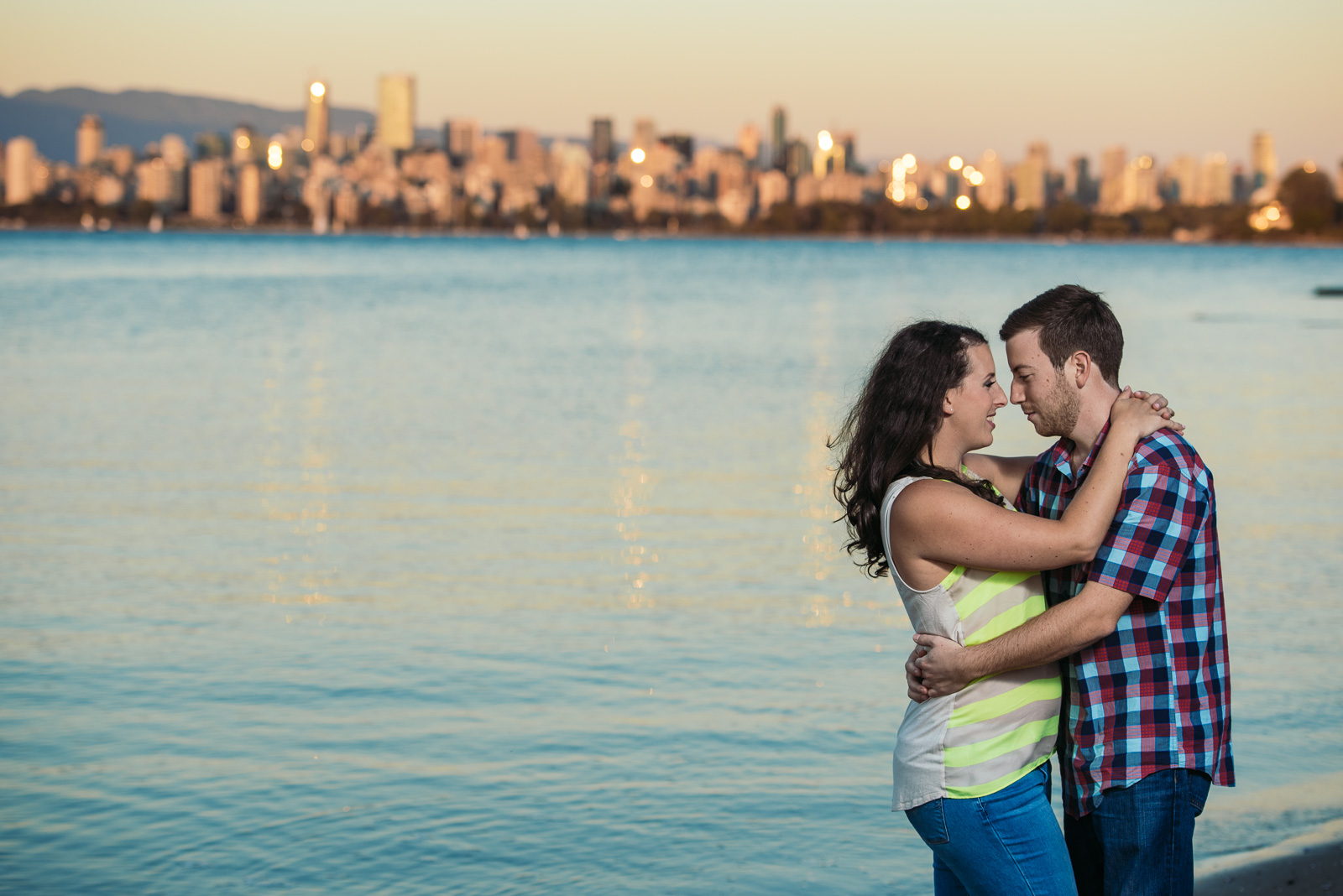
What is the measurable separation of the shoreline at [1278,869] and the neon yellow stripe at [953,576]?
2862mm

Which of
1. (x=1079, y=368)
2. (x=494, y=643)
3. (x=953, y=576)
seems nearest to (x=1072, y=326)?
(x=1079, y=368)

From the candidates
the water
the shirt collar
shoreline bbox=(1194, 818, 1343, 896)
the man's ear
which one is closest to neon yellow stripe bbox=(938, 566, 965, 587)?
the shirt collar

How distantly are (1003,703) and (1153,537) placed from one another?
20.7 inches

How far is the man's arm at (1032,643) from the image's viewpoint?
331 cm

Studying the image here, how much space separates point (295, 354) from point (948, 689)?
35.7 metres

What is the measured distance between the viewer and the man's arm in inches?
130

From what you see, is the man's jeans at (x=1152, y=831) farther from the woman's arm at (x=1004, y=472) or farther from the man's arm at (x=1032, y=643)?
the woman's arm at (x=1004, y=472)

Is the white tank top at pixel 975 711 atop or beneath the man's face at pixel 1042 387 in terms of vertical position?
beneath

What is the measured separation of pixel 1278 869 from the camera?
602cm

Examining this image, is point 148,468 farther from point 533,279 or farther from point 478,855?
point 533,279

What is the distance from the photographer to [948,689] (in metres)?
3.45

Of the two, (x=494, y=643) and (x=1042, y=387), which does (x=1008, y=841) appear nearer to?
(x=1042, y=387)

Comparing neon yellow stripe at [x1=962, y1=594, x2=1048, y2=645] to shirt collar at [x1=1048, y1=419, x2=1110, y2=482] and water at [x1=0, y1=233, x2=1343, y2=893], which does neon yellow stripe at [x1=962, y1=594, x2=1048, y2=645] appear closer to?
shirt collar at [x1=1048, y1=419, x2=1110, y2=482]

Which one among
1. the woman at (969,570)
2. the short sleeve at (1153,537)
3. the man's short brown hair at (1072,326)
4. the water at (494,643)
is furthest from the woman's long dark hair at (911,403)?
the water at (494,643)
